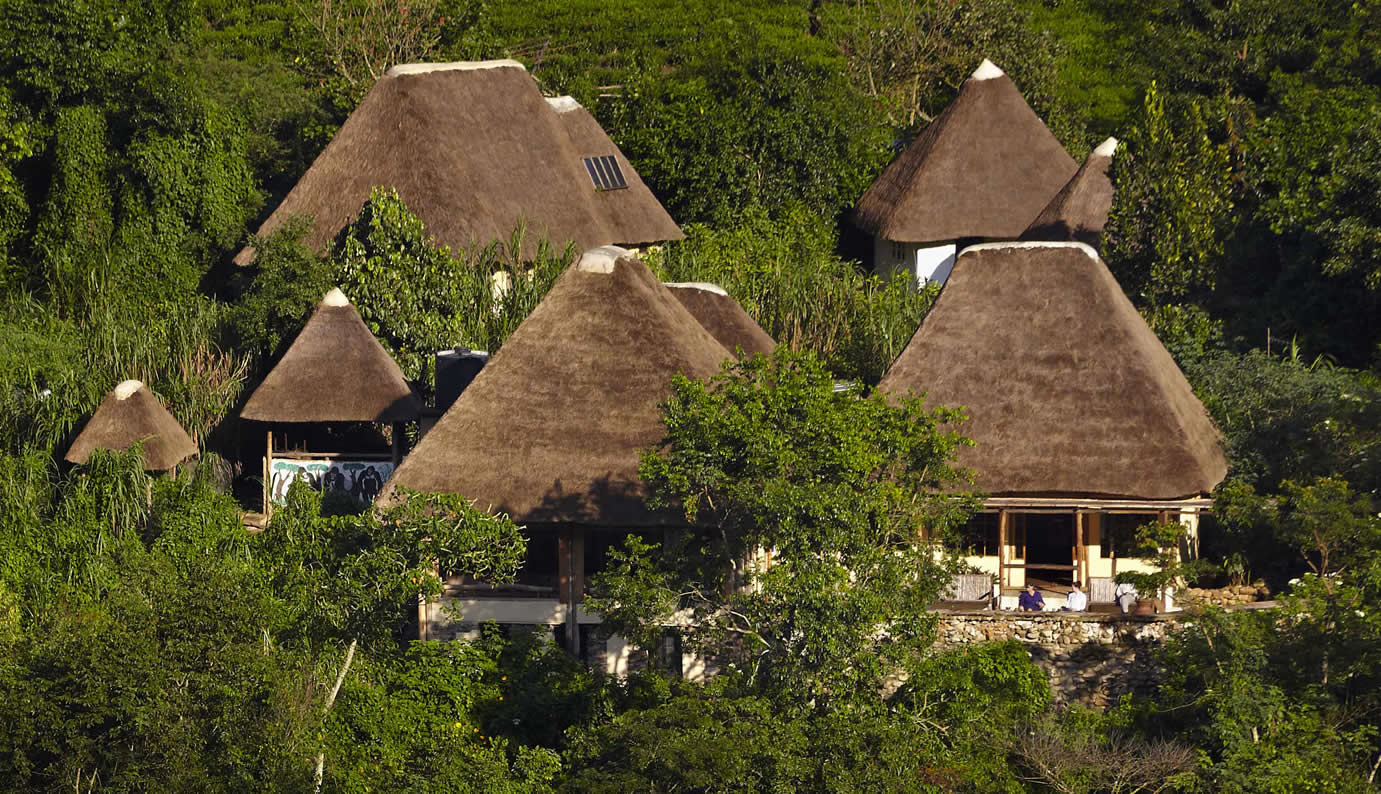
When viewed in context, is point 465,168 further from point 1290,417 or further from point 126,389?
point 1290,417

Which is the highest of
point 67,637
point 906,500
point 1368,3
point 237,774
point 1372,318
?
point 1368,3

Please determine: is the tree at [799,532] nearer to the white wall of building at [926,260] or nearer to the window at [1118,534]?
the window at [1118,534]

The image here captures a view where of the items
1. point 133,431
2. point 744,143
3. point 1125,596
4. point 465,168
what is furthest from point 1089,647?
point 744,143

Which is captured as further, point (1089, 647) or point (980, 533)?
point (980, 533)

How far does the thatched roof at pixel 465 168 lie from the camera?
1125 inches

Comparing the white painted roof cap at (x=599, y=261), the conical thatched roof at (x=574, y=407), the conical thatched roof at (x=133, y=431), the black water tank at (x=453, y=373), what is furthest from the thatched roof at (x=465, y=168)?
the conical thatched roof at (x=574, y=407)

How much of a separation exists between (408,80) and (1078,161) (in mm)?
12580

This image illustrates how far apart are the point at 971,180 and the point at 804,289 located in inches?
181

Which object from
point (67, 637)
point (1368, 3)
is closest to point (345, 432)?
point (67, 637)

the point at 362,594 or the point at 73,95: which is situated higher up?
the point at 73,95

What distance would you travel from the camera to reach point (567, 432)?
21.3 m

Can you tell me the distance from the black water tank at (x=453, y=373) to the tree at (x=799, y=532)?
237 inches

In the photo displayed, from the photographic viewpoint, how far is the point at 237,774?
54.5 feet

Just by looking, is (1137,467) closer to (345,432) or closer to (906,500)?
(906,500)
